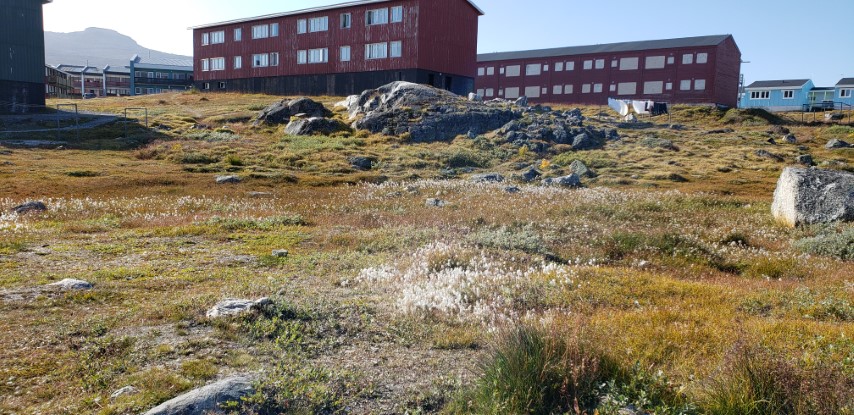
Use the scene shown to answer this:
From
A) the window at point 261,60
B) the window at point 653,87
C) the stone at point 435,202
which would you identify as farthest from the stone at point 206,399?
the window at point 653,87

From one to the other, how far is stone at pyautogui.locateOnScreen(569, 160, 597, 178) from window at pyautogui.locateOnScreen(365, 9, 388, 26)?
112 feet

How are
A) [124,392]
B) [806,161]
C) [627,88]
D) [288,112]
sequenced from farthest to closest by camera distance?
[627,88], [288,112], [806,161], [124,392]

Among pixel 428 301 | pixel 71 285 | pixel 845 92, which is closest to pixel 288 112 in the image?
pixel 71 285

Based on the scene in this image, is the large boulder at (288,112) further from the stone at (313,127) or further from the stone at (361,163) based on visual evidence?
the stone at (361,163)

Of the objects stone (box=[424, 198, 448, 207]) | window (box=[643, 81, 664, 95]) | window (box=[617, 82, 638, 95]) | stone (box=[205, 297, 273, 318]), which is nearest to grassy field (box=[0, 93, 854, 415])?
stone (box=[205, 297, 273, 318])

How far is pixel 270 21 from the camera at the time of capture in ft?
230

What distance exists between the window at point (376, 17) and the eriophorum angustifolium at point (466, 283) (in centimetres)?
5180

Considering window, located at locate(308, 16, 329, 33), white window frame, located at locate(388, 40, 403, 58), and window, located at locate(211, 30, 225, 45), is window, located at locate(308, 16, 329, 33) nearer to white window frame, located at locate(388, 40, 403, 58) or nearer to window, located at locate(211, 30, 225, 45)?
white window frame, located at locate(388, 40, 403, 58)

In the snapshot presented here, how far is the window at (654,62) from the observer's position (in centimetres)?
8275

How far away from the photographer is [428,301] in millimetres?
9352

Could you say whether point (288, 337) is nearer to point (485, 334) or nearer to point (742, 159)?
point (485, 334)

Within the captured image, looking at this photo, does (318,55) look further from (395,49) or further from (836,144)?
(836,144)

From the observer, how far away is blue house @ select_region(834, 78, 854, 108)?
96875 mm

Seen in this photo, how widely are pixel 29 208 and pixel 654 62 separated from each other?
8143 centimetres
